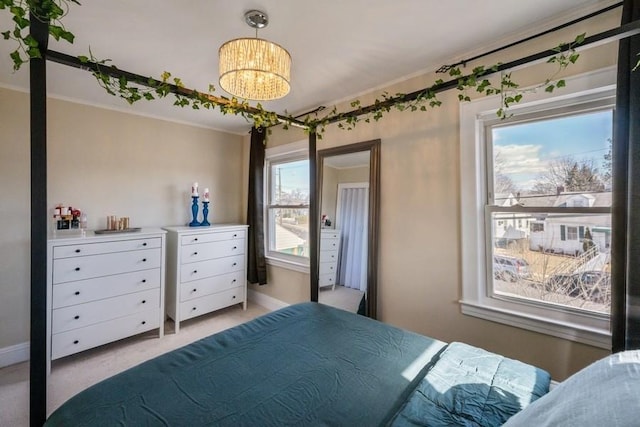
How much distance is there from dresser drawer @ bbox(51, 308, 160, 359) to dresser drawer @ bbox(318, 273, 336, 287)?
5.47 feet

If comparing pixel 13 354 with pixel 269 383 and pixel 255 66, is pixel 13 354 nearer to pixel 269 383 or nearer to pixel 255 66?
pixel 269 383

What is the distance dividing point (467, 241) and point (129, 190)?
335 centimetres

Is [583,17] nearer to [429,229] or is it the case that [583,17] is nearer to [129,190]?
[429,229]

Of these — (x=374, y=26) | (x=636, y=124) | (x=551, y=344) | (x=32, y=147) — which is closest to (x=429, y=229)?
(x=551, y=344)

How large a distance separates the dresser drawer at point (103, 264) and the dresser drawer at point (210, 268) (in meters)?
0.31

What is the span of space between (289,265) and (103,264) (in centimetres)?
179

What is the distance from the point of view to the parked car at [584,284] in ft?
5.09

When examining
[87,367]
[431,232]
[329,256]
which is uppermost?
[431,232]

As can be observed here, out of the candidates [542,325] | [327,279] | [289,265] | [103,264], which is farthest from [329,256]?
[103,264]

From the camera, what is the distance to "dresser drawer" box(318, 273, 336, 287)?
108 inches

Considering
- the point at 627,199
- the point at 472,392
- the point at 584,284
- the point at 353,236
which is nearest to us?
the point at 472,392

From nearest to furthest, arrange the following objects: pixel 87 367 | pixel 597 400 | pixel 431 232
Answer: pixel 597 400 → pixel 431 232 → pixel 87 367

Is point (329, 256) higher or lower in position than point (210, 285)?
higher

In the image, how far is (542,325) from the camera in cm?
168
